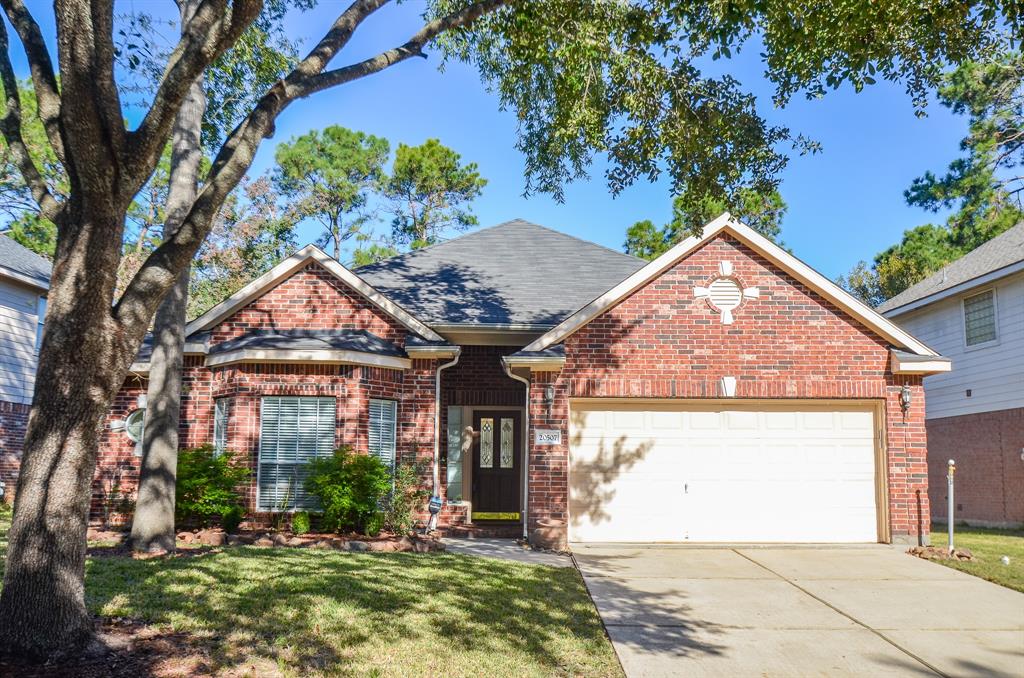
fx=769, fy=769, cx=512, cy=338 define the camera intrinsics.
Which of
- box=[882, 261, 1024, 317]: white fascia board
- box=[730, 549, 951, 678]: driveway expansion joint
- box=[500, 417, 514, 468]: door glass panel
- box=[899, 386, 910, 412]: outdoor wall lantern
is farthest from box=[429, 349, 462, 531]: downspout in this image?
box=[882, 261, 1024, 317]: white fascia board

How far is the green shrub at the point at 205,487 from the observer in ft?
38.3

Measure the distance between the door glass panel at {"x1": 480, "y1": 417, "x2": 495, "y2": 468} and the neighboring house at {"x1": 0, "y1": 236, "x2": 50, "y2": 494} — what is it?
11.0m

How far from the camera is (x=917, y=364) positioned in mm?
12156

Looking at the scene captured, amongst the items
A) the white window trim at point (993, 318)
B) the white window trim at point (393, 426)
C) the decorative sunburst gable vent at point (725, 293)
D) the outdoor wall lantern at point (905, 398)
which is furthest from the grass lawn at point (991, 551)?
the white window trim at point (393, 426)

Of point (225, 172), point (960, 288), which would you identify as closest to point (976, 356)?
point (960, 288)

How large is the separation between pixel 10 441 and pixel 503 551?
518 inches

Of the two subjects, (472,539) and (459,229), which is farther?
(459,229)

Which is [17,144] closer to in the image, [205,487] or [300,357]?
[300,357]

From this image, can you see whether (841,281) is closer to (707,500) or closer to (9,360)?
(707,500)

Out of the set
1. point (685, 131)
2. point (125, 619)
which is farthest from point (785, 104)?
point (125, 619)

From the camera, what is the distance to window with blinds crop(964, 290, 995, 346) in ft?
56.2

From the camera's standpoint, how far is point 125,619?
6305 millimetres

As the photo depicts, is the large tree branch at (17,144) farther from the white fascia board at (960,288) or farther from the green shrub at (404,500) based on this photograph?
the white fascia board at (960,288)

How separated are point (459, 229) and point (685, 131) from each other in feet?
95.1
